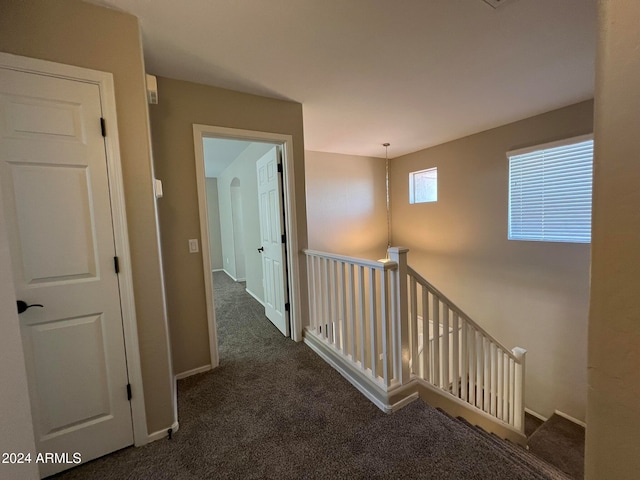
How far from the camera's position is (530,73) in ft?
6.79

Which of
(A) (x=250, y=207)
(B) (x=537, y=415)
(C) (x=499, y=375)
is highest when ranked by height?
(A) (x=250, y=207)

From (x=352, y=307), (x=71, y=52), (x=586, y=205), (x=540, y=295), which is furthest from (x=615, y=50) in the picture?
(x=540, y=295)

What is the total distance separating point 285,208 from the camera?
2562 mm

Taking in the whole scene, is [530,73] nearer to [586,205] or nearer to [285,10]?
[586,205]

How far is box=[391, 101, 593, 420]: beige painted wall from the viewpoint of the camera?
285 cm

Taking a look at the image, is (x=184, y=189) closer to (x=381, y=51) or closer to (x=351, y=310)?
(x=351, y=310)

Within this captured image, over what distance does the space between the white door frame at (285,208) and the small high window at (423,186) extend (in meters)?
2.70

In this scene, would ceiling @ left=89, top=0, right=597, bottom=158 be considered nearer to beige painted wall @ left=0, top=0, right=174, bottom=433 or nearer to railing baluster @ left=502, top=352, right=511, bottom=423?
beige painted wall @ left=0, top=0, right=174, bottom=433

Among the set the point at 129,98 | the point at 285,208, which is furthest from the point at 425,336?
the point at 129,98

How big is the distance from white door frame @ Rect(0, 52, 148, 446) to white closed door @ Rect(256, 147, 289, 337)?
4.45 ft

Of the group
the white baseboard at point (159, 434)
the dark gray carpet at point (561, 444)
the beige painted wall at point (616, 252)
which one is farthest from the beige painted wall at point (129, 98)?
the dark gray carpet at point (561, 444)

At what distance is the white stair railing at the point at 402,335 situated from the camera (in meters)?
1.74

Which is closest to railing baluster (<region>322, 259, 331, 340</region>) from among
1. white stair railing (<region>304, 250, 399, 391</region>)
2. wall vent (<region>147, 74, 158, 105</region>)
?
white stair railing (<region>304, 250, 399, 391</region>)

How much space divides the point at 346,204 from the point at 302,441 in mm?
3482
